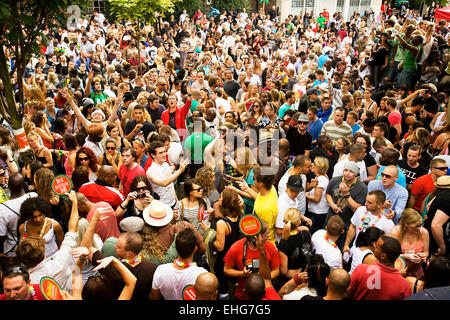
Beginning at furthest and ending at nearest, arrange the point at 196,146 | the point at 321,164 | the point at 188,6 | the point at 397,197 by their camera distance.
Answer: the point at 188,6 → the point at 196,146 → the point at 321,164 → the point at 397,197

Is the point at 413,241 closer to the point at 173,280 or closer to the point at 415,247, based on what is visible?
the point at 415,247

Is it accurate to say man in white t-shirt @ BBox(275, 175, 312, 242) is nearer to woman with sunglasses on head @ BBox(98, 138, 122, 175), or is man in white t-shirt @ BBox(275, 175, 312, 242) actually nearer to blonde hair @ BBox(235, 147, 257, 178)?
blonde hair @ BBox(235, 147, 257, 178)

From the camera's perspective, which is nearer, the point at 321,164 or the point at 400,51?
the point at 321,164

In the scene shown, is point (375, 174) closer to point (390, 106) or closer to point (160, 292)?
point (390, 106)

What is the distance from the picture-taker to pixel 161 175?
4.52 metres

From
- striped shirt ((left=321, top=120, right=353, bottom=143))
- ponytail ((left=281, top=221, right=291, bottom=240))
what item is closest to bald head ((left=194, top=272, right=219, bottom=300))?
ponytail ((left=281, top=221, right=291, bottom=240))

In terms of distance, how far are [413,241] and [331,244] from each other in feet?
2.73

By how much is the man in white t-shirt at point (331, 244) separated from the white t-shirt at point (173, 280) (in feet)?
4.24

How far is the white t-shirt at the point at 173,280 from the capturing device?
9.53ft

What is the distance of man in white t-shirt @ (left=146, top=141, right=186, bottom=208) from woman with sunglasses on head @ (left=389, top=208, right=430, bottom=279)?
255 centimetres

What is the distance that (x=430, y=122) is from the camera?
6922mm

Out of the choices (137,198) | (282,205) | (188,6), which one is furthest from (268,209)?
(188,6)

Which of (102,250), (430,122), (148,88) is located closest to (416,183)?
(430,122)

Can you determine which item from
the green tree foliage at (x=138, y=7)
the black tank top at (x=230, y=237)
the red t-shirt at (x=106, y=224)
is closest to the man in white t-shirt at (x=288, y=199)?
the black tank top at (x=230, y=237)
